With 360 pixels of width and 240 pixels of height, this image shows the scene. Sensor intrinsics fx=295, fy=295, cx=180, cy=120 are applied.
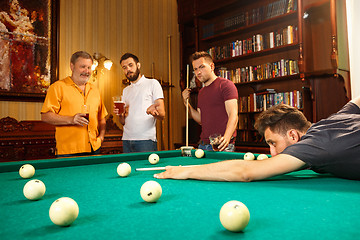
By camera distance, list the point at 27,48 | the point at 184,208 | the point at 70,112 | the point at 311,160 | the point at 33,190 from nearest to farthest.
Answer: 1. the point at 184,208
2. the point at 33,190
3. the point at 311,160
4. the point at 70,112
5. the point at 27,48

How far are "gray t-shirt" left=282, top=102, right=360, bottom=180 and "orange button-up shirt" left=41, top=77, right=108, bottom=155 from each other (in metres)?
2.16

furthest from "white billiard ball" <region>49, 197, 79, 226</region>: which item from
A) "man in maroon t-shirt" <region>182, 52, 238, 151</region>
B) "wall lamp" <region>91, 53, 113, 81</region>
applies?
"wall lamp" <region>91, 53, 113, 81</region>

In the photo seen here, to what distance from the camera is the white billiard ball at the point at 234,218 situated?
734 millimetres

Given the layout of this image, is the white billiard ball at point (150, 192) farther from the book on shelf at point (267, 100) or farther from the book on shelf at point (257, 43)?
the book on shelf at point (257, 43)

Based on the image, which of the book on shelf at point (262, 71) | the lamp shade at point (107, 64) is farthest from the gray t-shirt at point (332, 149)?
the lamp shade at point (107, 64)

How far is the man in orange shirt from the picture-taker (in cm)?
284

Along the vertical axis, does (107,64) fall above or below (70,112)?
above

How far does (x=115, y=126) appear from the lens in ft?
15.6

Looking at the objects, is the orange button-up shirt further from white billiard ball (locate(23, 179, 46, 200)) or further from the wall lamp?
the wall lamp

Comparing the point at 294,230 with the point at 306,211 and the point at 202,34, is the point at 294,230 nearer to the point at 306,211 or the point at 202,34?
the point at 306,211

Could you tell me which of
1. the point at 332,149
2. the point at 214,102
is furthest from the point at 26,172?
Result: the point at 214,102

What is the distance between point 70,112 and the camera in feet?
9.70

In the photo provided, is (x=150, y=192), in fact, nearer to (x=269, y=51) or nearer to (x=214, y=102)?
(x=214, y=102)

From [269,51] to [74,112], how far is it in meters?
2.97
